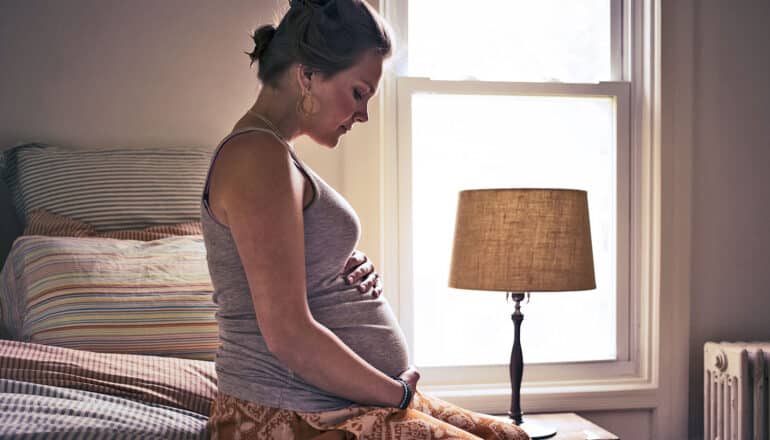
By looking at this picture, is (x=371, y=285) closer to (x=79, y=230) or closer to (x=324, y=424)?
(x=324, y=424)

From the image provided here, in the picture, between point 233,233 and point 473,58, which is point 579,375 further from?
point 233,233

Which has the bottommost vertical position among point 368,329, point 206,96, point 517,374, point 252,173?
point 517,374

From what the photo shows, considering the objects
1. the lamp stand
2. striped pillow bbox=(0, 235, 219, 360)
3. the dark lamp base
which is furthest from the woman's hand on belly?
the dark lamp base

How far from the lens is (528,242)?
76.7 inches

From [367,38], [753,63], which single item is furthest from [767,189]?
[367,38]

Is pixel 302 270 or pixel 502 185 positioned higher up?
pixel 502 185

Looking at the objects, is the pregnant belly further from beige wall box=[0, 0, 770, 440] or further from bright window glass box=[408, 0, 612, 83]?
bright window glass box=[408, 0, 612, 83]

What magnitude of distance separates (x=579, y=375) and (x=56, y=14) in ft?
6.84

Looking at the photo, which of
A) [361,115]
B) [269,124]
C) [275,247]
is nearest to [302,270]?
[275,247]

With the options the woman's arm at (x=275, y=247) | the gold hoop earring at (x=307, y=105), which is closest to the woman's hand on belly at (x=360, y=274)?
the woman's arm at (x=275, y=247)

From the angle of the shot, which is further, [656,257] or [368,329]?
[656,257]

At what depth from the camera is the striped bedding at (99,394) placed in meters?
1.21

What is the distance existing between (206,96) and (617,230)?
1.47 metres

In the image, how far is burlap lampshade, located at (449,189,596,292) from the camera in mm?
1945
